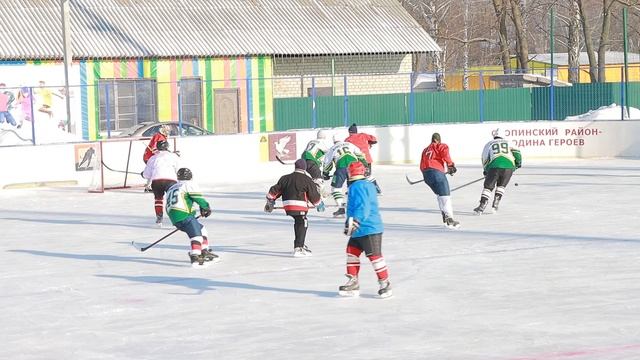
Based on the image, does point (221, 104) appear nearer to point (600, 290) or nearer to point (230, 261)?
point (230, 261)

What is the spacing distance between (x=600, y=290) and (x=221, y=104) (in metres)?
25.7

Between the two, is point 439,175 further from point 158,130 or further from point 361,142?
point 158,130

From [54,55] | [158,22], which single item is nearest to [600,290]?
[54,55]

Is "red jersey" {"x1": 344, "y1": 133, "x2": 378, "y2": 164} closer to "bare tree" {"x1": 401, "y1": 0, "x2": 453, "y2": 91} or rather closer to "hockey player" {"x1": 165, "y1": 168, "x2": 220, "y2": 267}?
"hockey player" {"x1": 165, "y1": 168, "x2": 220, "y2": 267}

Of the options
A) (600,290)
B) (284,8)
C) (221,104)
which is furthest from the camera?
(284,8)

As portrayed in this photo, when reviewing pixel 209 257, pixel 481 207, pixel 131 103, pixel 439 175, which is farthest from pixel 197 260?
pixel 131 103

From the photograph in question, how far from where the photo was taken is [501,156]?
19375 mm

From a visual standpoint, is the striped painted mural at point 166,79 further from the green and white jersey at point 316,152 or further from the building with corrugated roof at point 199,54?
the green and white jersey at point 316,152

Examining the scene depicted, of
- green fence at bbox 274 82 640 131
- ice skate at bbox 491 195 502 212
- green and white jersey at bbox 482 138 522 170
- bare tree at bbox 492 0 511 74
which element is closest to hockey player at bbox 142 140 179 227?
green and white jersey at bbox 482 138 522 170

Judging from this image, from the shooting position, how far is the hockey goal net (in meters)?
25.8

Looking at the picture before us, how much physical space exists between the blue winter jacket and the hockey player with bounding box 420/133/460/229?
599cm

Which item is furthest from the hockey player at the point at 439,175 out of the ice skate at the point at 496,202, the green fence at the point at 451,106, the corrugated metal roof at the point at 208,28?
the corrugated metal roof at the point at 208,28

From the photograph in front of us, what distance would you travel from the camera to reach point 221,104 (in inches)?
1452

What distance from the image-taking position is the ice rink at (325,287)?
9922 mm
